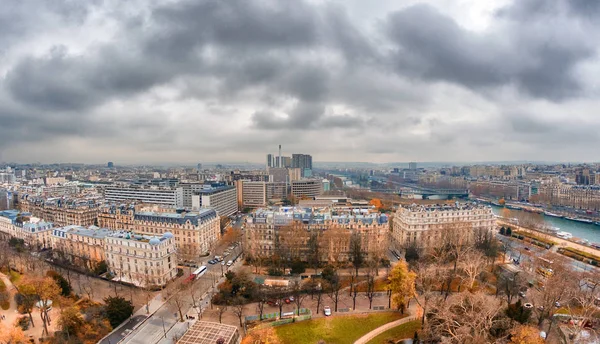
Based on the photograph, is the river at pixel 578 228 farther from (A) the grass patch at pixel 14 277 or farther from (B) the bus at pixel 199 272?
(A) the grass patch at pixel 14 277

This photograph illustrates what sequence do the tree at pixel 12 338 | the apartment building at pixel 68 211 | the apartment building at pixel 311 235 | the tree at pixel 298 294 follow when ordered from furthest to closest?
the apartment building at pixel 68 211 < the apartment building at pixel 311 235 < the tree at pixel 298 294 < the tree at pixel 12 338

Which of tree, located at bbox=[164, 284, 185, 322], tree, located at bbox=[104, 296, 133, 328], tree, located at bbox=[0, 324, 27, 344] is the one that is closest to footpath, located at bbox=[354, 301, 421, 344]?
tree, located at bbox=[164, 284, 185, 322]

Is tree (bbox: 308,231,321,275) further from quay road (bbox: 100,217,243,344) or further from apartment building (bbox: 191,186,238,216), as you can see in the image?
apartment building (bbox: 191,186,238,216)

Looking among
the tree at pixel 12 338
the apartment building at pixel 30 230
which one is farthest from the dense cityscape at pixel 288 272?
the tree at pixel 12 338

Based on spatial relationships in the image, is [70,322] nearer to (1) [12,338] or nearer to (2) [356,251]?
(1) [12,338]

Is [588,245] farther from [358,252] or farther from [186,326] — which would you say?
[186,326]

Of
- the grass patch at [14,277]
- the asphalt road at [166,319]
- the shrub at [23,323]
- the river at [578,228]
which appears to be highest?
the grass patch at [14,277]
